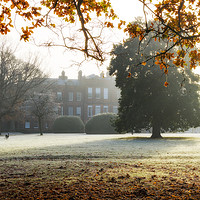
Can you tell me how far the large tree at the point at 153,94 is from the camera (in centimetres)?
2211

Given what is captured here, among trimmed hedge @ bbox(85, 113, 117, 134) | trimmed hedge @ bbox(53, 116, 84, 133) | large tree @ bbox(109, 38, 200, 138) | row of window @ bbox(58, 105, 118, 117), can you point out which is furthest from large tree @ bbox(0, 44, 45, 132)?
row of window @ bbox(58, 105, 118, 117)

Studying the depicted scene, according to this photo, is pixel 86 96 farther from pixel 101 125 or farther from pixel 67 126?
pixel 101 125

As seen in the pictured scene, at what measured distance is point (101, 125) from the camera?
37.5 m

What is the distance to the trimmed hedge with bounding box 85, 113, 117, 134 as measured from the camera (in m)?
37.1

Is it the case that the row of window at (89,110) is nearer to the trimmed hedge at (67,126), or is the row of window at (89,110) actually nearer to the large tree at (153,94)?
the trimmed hedge at (67,126)

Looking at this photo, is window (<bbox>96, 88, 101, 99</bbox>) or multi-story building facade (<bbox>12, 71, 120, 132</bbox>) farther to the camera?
window (<bbox>96, 88, 101, 99</bbox>)

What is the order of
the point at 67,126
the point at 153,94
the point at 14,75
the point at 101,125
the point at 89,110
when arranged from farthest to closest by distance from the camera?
the point at 89,110 < the point at 67,126 < the point at 101,125 < the point at 153,94 < the point at 14,75

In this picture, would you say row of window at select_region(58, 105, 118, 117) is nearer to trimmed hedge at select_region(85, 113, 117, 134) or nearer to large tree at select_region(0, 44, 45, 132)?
trimmed hedge at select_region(85, 113, 117, 134)

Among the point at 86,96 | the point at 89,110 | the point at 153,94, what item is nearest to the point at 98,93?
the point at 86,96

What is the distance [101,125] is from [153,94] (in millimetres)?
16227

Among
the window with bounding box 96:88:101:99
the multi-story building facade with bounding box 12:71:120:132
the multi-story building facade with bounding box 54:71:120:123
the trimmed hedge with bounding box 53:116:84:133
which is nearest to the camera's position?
the trimmed hedge with bounding box 53:116:84:133

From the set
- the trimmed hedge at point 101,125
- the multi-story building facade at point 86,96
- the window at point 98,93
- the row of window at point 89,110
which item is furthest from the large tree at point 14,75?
the window at point 98,93

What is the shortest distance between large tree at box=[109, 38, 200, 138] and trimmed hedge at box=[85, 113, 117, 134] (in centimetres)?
1329

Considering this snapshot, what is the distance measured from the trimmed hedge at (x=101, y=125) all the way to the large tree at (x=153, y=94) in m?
13.3
